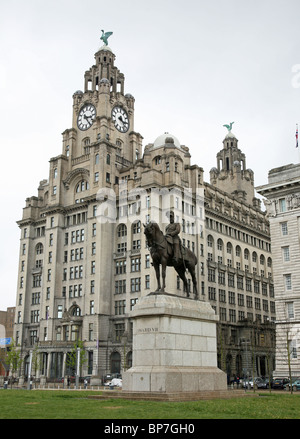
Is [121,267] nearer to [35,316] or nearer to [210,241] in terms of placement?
[210,241]

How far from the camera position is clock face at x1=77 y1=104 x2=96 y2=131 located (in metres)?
108

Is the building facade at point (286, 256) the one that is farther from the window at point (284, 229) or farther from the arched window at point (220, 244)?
the arched window at point (220, 244)

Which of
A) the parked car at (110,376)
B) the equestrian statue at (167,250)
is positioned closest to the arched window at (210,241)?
the parked car at (110,376)

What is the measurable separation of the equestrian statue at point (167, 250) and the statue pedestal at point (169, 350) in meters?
1.73

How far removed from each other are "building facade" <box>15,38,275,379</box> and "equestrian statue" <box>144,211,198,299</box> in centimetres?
5186

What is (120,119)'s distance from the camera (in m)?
109

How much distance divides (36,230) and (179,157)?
37.6 meters

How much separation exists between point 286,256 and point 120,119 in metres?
60.6

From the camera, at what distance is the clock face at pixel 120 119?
353 ft

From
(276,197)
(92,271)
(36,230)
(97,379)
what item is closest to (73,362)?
(97,379)

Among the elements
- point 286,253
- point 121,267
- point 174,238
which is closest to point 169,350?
point 174,238

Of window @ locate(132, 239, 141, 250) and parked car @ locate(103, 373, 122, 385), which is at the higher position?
window @ locate(132, 239, 141, 250)

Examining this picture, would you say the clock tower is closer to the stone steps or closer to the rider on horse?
the rider on horse

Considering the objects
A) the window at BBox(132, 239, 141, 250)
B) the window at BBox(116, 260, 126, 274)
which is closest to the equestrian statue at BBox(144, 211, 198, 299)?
the window at BBox(132, 239, 141, 250)
